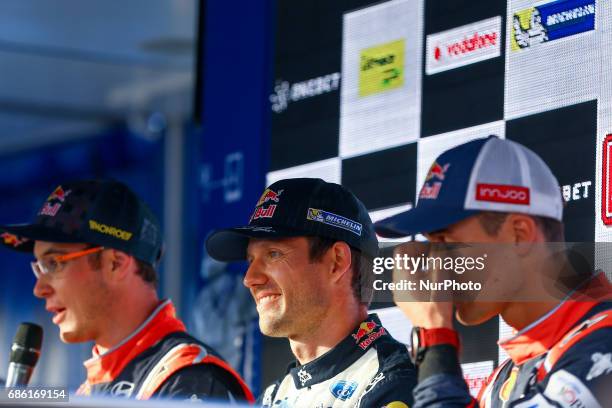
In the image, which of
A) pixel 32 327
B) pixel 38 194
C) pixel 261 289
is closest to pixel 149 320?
pixel 32 327

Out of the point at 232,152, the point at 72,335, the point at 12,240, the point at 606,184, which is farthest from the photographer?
the point at 232,152

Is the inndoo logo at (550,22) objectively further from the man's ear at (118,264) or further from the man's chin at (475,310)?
the man's ear at (118,264)

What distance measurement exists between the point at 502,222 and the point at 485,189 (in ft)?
0.25

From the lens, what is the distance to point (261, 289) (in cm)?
304

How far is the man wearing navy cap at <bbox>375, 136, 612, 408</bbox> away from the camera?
2398 mm

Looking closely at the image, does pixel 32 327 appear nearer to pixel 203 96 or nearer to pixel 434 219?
pixel 434 219

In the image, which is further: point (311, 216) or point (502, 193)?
point (311, 216)

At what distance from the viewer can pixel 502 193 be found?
8.63 feet

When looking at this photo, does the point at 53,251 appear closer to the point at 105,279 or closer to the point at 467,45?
the point at 105,279

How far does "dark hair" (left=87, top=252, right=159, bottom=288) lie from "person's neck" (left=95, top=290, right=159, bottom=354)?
0.05 m

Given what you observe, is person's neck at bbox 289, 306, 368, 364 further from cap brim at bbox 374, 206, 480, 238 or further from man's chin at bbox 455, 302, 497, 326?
man's chin at bbox 455, 302, 497, 326

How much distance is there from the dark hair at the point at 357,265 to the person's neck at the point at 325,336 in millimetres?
67

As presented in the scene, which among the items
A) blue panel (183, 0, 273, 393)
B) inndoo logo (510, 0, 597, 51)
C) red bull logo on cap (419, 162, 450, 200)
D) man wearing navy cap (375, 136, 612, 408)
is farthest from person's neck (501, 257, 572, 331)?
blue panel (183, 0, 273, 393)

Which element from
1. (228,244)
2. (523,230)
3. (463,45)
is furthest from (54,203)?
(523,230)
